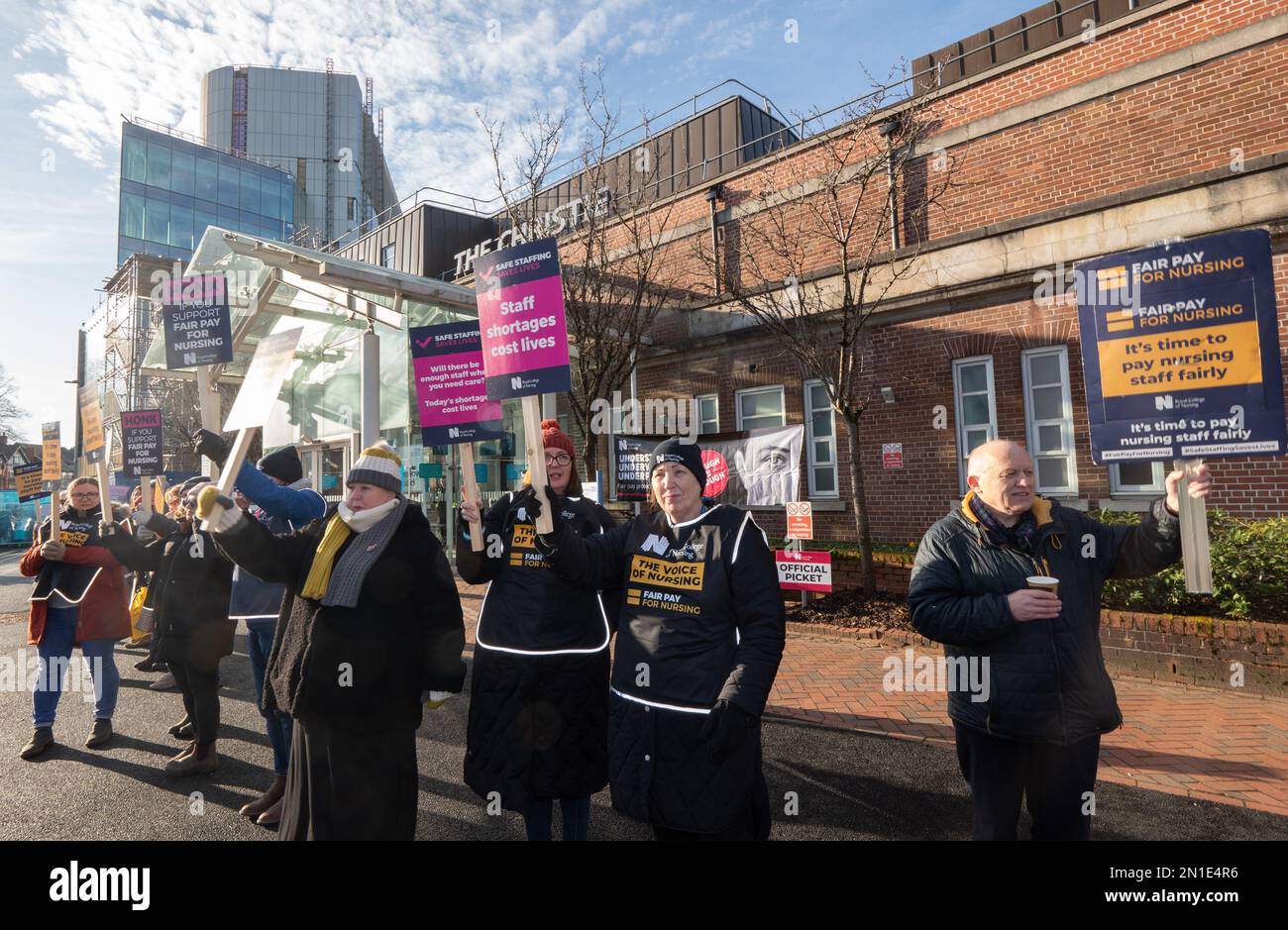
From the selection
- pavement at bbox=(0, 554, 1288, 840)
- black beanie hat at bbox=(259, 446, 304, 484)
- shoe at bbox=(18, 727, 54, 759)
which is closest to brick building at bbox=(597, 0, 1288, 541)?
pavement at bbox=(0, 554, 1288, 840)

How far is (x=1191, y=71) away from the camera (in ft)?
30.5

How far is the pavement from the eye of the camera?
12.3 ft

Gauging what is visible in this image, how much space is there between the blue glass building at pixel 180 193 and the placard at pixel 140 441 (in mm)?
51907

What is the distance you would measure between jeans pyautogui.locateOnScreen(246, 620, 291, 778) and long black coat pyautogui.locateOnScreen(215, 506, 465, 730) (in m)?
1.40

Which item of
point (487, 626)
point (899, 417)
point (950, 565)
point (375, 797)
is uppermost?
point (899, 417)

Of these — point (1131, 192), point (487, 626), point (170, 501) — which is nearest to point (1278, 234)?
point (1131, 192)

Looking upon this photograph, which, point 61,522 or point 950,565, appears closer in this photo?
point 950,565

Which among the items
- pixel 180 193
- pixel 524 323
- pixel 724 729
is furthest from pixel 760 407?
pixel 180 193

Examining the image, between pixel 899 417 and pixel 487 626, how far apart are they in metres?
9.98

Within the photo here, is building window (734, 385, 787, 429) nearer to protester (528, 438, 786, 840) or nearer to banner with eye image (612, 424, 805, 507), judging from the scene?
banner with eye image (612, 424, 805, 507)

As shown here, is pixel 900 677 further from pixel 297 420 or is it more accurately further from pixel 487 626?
pixel 297 420

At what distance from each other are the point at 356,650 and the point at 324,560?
0.40 meters

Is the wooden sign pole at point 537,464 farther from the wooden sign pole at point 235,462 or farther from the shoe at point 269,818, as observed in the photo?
the shoe at point 269,818

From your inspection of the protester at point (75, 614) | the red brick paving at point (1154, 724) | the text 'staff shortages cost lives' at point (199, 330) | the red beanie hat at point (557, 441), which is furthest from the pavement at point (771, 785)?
the text 'staff shortages cost lives' at point (199, 330)
